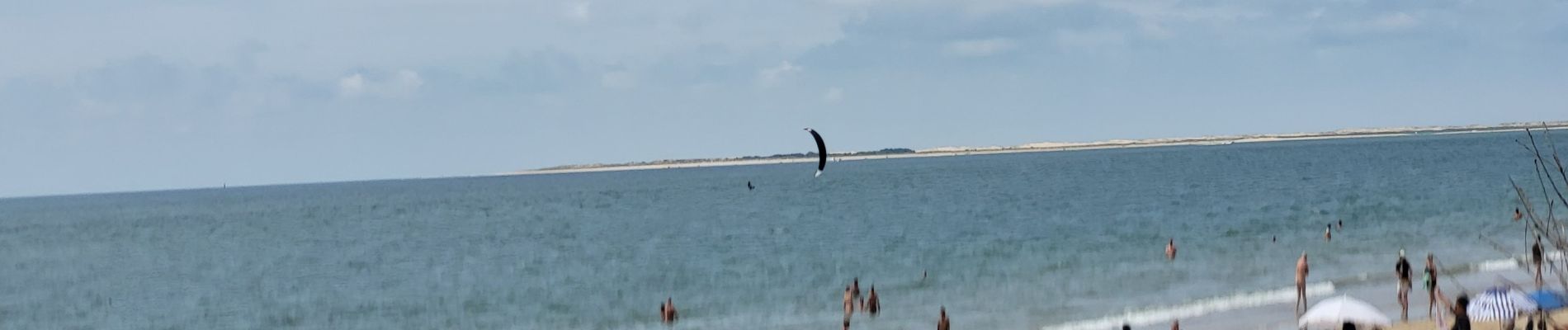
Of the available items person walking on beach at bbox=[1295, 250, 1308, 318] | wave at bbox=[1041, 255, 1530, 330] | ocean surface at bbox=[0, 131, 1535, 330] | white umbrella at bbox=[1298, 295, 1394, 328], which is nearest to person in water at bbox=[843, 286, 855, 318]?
ocean surface at bbox=[0, 131, 1535, 330]

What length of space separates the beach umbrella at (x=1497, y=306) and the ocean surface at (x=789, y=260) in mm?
8832

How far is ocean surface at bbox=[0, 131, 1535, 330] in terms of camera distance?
128 ft

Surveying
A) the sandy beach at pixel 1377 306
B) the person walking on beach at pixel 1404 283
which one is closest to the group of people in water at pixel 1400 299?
the person walking on beach at pixel 1404 283

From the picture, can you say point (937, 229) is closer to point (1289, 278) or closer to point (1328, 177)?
point (1289, 278)

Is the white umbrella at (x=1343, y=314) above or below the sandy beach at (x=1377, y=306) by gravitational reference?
above

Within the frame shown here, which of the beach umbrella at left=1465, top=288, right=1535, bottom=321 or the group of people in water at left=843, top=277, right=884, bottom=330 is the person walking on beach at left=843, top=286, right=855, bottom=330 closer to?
the group of people in water at left=843, top=277, right=884, bottom=330

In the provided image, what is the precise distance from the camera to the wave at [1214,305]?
32469mm

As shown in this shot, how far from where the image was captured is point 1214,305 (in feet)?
113

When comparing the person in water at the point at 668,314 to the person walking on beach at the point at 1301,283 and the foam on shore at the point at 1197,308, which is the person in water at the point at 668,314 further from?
the person walking on beach at the point at 1301,283

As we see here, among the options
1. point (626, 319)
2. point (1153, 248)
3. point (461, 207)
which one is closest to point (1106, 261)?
point (1153, 248)

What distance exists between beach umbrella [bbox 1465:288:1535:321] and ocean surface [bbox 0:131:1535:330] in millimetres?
8832

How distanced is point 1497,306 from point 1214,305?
35.6 ft

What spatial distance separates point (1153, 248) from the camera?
53500 millimetres

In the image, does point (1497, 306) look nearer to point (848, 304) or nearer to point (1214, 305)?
point (1214, 305)
